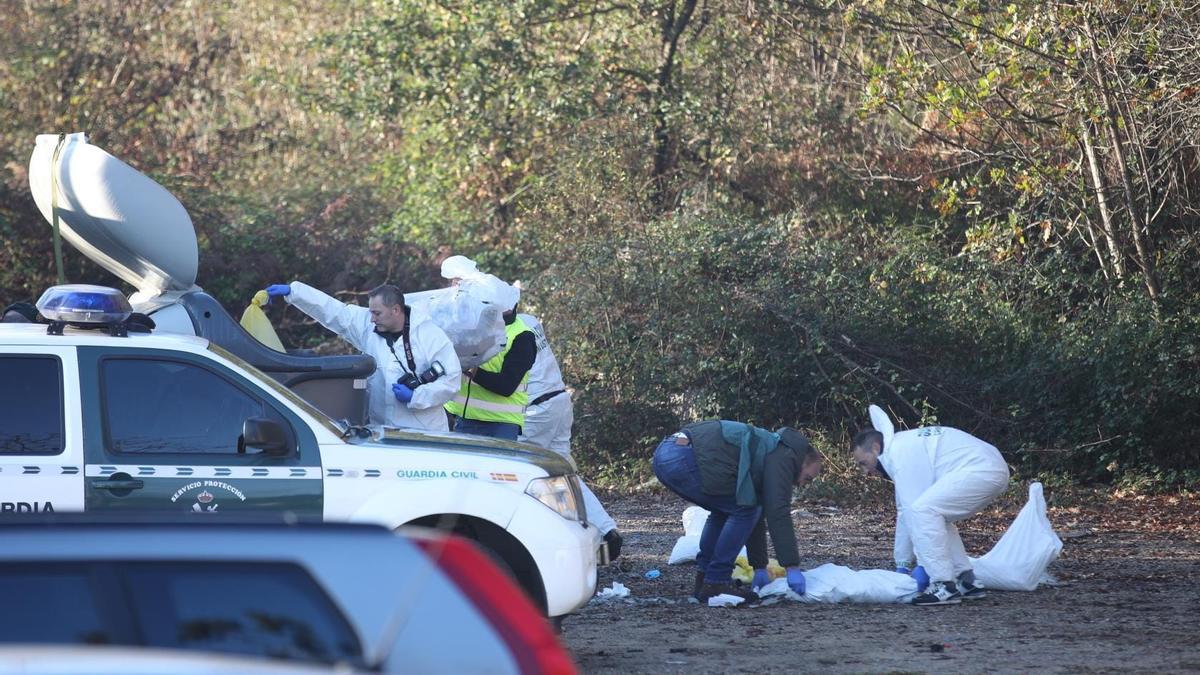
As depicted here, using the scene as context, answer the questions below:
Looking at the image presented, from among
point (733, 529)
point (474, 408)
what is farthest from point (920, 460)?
point (474, 408)

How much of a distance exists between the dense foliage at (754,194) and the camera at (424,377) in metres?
5.69

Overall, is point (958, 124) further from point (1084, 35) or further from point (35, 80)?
point (35, 80)

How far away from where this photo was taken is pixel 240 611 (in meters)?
3.12

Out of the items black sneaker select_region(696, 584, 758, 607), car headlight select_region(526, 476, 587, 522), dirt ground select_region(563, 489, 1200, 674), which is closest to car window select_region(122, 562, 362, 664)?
car headlight select_region(526, 476, 587, 522)

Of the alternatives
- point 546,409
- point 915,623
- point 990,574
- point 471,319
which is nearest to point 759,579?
point 915,623

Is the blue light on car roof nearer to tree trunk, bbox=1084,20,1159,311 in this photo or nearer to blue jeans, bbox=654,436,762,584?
blue jeans, bbox=654,436,762,584

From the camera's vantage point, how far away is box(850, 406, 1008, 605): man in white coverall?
860cm

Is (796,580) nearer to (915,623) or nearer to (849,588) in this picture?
(849,588)

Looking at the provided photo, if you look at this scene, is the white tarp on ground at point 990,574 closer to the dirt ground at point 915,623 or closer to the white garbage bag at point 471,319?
the dirt ground at point 915,623

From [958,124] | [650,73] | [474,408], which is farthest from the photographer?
[650,73]

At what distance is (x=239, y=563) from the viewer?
3.15m

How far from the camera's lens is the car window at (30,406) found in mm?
6270

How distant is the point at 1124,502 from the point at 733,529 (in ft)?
21.0

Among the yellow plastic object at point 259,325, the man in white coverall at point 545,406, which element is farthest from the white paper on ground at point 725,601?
the yellow plastic object at point 259,325
